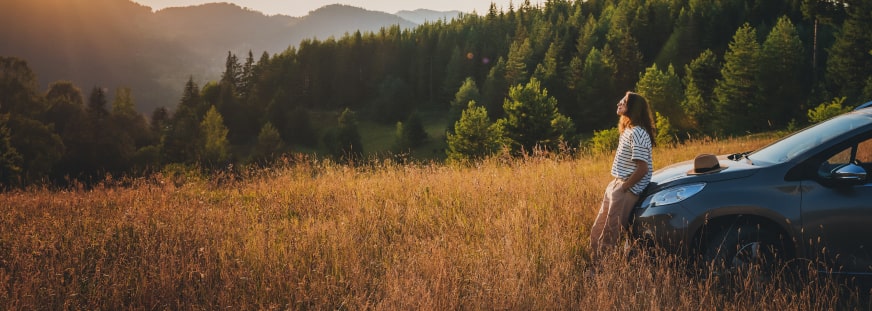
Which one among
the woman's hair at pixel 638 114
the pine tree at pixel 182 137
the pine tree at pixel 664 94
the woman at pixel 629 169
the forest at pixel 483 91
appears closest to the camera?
the woman at pixel 629 169

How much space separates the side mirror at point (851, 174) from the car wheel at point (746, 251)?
2.14 ft

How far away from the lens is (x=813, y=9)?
148ft

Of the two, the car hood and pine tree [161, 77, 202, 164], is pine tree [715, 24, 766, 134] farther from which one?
the car hood

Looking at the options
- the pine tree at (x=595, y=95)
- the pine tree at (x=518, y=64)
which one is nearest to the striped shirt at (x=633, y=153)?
the pine tree at (x=595, y=95)

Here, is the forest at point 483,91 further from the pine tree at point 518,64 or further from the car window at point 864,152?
the car window at point 864,152

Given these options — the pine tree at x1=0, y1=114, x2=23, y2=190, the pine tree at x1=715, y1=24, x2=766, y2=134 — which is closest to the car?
the pine tree at x1=0, y1=114, x2=23, y2=190

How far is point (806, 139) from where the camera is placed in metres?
5.37

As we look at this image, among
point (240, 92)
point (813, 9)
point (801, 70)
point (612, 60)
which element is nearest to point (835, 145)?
point (813, 9)

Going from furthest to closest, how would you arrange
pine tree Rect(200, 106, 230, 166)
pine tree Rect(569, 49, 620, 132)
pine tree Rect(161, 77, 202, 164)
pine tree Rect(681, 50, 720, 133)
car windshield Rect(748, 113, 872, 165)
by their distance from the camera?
1. pine tree Rect(569, 49, 620, 132)
2. pine tree Rect(200, 106, 230, 166)
3. pine tree Rect(161, 77, 202, 164)
4. pine tree Rect(681, 50, 720, 133)
5. car windshield Rect(748, 113, 872, 165)

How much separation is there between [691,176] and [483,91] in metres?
82.2

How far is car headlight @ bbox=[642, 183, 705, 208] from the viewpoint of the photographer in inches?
200

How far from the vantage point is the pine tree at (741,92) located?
55875mm

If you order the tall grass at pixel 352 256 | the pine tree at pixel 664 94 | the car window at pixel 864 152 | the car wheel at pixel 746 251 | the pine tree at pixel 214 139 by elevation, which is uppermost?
the car window at pixel 864 152

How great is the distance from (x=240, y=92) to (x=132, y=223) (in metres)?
101
